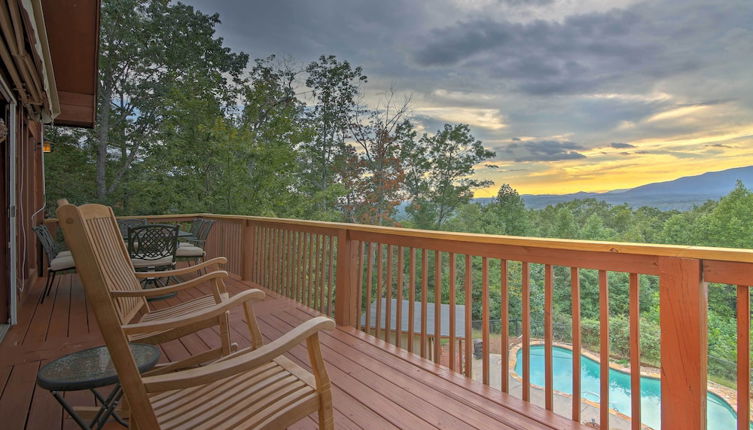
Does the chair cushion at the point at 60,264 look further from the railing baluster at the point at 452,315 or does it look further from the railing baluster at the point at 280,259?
the railing baluster at the point at 452,315

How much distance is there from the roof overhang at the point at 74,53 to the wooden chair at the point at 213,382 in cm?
258

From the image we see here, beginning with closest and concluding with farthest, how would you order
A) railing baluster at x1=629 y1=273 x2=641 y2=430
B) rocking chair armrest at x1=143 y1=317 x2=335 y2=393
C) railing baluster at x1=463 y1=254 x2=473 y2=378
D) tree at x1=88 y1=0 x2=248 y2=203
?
rocking chair armrest at x1=143 y1=317 x2=335 y2=393 < railing baluster at x1=629 y1=273 x2=641 y2=430 < railing baluster at x1=463 y1=254 x2=473 y2=378 < tree at x1=88 y1=0 x2=248 y2=203

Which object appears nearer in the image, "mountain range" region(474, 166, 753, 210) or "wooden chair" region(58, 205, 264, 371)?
"wooden chair" region(58, 205, 264, 371)

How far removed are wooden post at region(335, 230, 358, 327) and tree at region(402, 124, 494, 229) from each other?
1918cm

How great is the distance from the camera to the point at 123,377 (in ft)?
3.67

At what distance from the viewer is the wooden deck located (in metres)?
1.89

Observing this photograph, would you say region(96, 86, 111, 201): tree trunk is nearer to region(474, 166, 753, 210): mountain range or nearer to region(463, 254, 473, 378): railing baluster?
region(463, 254, 473, 378): railing baluster

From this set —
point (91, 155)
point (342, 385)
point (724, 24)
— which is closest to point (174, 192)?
point (91, 155)

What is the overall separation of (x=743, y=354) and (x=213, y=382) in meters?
1.83

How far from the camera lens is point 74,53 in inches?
185

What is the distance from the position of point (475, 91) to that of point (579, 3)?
267 inches

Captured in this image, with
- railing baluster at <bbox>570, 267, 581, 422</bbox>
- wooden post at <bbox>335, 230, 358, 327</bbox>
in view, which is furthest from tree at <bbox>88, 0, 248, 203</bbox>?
railing baluster at <bbox>570, 267, 581, 422</bbox>

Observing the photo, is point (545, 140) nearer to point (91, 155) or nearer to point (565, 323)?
point (565, 323)

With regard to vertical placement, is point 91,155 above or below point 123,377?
above
